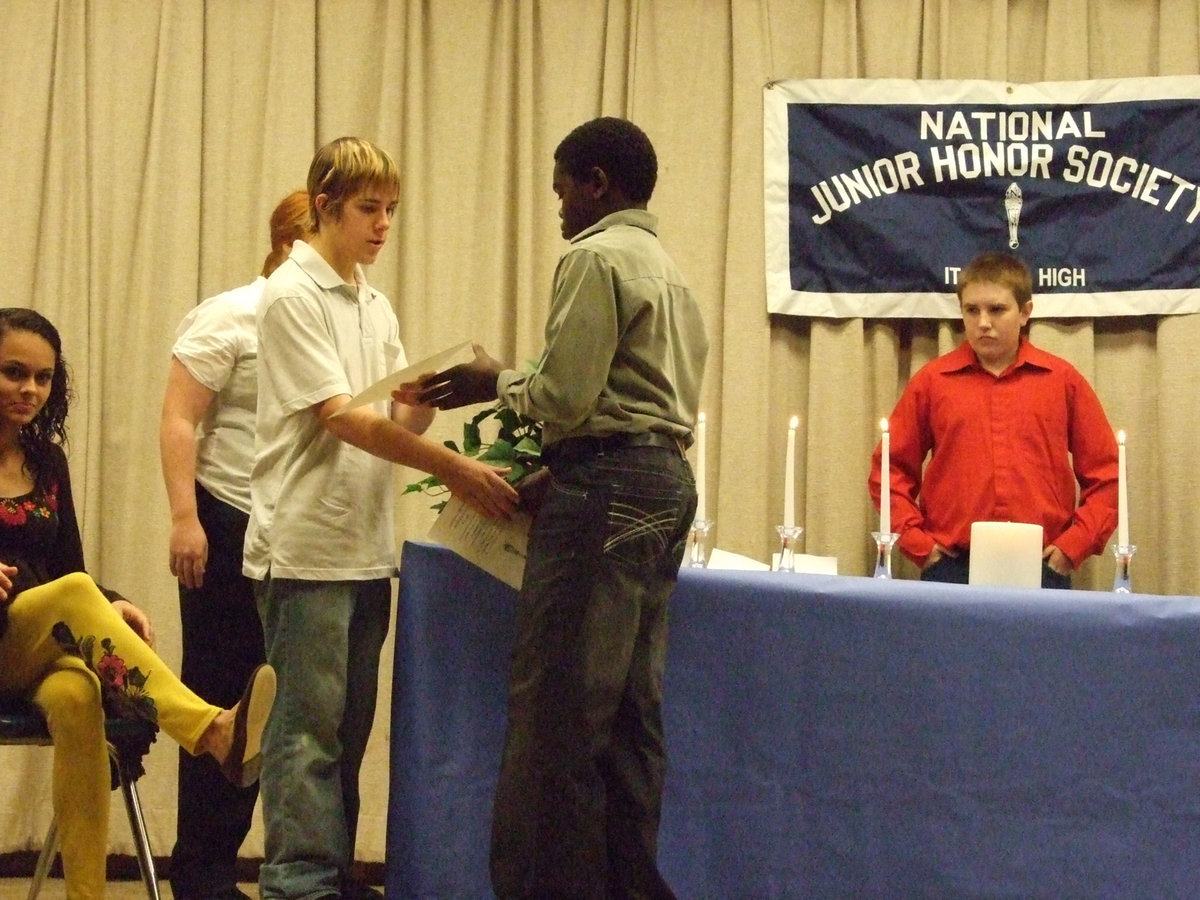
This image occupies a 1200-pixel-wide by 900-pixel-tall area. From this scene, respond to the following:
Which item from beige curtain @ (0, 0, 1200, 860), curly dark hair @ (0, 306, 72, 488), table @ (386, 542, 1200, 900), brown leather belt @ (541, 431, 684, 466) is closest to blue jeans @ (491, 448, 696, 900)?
brown leather belt @ (541, 431, 684, 466)

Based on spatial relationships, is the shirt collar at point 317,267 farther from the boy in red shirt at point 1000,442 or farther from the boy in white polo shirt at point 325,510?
the boy in red shirt at point 1000,442

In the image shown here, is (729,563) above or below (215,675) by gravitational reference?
above

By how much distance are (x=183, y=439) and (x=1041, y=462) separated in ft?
6.83

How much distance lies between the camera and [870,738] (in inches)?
94.3

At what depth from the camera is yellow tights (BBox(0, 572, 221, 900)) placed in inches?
93.7

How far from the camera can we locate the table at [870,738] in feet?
7.48

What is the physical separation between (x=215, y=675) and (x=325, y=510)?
28.9 inches

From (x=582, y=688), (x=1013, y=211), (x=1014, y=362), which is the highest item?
(x=1013, y=211)

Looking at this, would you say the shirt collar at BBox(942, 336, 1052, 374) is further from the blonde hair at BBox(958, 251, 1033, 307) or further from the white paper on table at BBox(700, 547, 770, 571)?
the white paper on table at BBox(700, 547, 770, 571)

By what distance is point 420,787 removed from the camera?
98.8 inches

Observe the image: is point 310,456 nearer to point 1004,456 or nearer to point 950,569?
point 950,569

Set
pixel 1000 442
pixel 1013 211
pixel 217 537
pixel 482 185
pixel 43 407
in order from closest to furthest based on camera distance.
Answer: pixel 43 407, pixel 217 537, pixel 1000 442, pixel 1013 211, pixel 482 185

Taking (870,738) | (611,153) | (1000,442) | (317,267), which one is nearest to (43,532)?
(317,267)

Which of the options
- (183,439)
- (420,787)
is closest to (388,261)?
(183,439)
